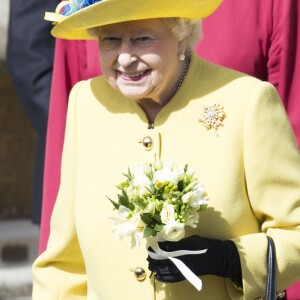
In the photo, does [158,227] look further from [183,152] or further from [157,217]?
[183,152]

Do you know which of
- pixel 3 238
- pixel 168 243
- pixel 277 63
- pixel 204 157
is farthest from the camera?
pixel 3 238

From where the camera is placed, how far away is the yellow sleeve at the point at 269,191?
377cm

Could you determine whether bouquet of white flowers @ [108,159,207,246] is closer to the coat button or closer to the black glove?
the black glove

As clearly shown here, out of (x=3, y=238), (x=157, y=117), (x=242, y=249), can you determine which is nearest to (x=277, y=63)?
(x=157, y=117)

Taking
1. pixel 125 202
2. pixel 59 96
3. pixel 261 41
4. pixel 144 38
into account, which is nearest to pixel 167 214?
pixel 125 202

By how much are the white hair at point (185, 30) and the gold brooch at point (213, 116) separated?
0.70 ft

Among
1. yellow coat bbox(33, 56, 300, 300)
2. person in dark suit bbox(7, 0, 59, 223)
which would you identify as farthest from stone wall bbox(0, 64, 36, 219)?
yellow coat bbox(33, 56, 300, 300)

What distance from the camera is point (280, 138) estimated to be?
3.81m

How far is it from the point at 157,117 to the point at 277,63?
2.74 ft

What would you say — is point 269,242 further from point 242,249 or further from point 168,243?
point 168,243

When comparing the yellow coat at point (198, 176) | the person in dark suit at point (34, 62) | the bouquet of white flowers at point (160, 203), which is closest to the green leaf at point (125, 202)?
the bouquet of white flowers at point (160, 203)

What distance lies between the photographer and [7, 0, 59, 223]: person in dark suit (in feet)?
17.8

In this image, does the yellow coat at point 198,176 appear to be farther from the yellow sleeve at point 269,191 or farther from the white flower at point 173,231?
the white flower at point 173,231

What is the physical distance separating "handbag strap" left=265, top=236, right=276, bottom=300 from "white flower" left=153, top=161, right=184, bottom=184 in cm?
41
